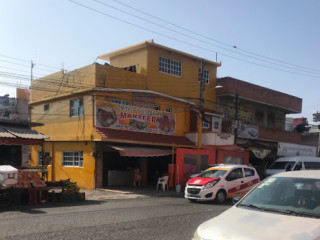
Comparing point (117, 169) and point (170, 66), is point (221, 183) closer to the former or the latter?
point (117, 169)

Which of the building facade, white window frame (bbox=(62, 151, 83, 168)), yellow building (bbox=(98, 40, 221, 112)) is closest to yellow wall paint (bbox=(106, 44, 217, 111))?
yellow building (bbox=(98, 40, 221, 112))

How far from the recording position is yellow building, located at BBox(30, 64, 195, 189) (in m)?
20.3

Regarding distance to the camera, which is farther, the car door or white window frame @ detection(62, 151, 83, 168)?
white window frame @ detection(62, 151, 83, 168)

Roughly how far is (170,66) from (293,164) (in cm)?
1108

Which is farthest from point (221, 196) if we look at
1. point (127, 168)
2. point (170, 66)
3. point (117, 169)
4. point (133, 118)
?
point (170, 66)

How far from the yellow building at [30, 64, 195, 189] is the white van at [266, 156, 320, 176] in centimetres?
574

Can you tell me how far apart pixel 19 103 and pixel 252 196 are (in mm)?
16206

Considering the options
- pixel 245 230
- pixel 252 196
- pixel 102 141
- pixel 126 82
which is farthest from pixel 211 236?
pixel 126 82

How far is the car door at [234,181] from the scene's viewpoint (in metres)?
14.5

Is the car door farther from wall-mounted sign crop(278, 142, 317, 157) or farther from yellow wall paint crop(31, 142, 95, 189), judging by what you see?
wall-mounted sign crop(278, 142, 317, 157)

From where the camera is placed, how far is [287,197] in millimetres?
4812

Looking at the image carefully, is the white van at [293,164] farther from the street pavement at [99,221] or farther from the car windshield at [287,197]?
the car windshield at [287,197]

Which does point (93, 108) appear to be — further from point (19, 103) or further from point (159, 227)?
point (159, 227)

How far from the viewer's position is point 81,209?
39.0 ft
